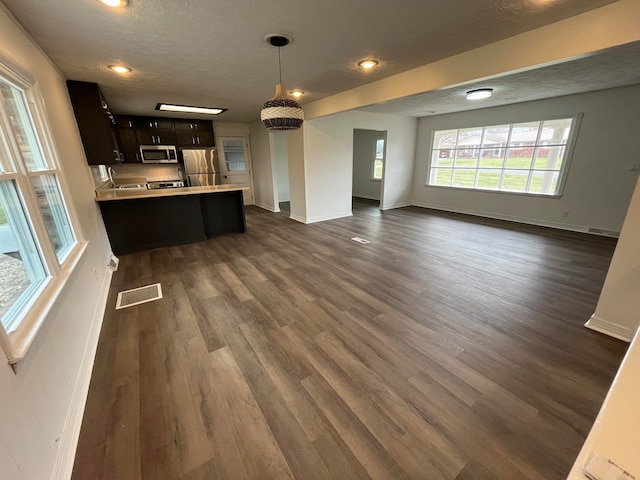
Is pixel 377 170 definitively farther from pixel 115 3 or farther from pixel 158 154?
pixel 115 3

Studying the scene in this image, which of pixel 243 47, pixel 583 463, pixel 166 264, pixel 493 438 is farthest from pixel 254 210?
pixel 583 463

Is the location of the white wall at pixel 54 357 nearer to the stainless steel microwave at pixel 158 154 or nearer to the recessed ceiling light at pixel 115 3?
the recessed ceiling light at pixel 115 3

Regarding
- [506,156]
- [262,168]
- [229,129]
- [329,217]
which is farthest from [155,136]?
[506,156]

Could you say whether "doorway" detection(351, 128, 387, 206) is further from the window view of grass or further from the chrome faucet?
the chrome faucet

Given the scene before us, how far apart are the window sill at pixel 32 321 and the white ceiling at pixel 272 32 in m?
1.80

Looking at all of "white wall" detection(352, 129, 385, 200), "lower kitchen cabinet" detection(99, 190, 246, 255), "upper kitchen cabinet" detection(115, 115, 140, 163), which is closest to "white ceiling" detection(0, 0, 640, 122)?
"lower kitchen cabinet" detection(99, 190, 246, 255)

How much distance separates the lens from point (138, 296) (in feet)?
9.34

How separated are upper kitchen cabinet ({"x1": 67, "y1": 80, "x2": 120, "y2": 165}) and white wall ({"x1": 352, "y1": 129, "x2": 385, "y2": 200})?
664cm

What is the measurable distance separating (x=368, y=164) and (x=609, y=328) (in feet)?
23.9

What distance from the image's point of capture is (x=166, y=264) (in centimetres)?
369

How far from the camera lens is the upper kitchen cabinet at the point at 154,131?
19.9 feet

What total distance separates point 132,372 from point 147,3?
8.24 ft

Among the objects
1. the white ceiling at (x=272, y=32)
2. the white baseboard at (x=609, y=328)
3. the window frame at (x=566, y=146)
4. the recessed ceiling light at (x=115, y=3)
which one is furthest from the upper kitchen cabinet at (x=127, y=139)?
the white baseboard at (x=609, y=328)

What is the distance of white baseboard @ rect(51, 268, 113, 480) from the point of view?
1.22 meters
